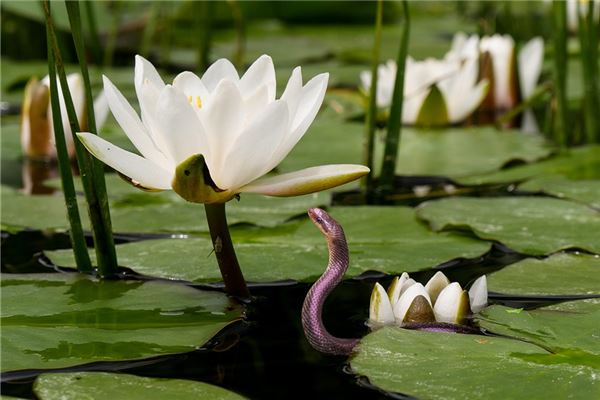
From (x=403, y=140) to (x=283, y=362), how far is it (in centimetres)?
159

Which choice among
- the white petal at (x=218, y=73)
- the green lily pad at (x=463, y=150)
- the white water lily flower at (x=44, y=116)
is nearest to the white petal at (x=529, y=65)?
the green lily pad at (x=463, y=150)

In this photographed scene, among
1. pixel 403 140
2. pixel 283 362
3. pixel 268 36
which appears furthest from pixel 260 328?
pixel 268 36

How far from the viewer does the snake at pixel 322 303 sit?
1.21m

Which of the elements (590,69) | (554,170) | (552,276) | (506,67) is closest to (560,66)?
(590,69)

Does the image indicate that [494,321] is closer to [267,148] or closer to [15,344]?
[267,148]

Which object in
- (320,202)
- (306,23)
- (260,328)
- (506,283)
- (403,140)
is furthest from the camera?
(306,23)

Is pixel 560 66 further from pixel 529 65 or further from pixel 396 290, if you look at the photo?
pixel 396 290

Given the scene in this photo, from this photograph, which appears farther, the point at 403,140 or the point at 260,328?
the point at 403,140

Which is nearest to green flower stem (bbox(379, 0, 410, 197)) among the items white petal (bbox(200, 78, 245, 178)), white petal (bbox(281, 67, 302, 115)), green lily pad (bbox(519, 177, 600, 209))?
green lily pad (bbox(519, 177, 600, 209))

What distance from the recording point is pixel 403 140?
→ 8.86 ft

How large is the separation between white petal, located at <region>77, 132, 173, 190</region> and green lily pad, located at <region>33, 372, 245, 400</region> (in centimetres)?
29

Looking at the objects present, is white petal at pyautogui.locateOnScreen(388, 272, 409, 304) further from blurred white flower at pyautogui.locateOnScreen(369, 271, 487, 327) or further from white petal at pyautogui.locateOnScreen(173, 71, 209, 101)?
white petal at pyautogui.locateOnScreen(173, 71, 209, 101)

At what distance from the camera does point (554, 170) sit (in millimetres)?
2275

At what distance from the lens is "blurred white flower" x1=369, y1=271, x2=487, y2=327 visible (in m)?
1.27
